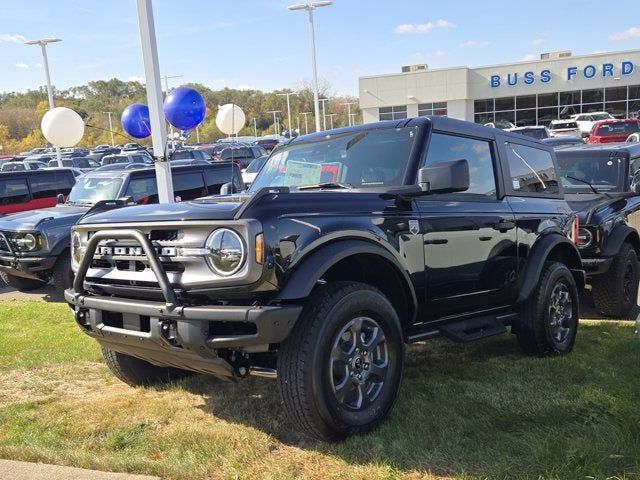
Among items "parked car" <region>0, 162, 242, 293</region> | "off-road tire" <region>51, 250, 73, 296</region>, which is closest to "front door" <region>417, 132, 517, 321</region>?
"parked car" <region>0, 162, 242, 293</region>

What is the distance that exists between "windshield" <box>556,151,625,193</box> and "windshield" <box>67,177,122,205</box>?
6.81 metres

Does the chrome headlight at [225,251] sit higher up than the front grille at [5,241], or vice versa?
the chrome headlight at [225,251]

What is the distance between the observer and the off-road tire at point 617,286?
21.6ft

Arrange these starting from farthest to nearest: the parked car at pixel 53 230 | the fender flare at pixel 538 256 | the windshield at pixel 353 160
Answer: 1. the parked car at pixel 53 230
2. the fender flare at pixel 538 256
3. the windshield at pixel 353 160

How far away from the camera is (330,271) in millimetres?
3639

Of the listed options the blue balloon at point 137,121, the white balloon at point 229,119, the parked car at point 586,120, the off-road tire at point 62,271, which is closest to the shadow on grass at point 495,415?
the off-road tire at point 62,271

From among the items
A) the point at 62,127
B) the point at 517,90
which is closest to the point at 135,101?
the point at 517,90

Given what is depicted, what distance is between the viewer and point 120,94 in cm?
12600

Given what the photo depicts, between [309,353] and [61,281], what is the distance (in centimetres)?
626

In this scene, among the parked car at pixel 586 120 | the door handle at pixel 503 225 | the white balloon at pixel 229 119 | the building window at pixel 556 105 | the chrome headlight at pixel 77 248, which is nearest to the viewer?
the chrome headlight at pixel 77 248

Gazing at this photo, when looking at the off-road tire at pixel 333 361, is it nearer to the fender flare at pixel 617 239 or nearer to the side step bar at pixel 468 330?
the side step bar at pixel 468 330

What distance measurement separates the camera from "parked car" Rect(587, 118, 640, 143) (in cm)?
2570

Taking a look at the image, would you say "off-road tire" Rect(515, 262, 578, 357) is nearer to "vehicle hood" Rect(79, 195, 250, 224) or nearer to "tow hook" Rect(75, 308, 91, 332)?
"vehicle hood" Rect(79, 195, 250, 224)

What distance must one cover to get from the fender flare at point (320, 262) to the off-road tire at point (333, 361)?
180mm
